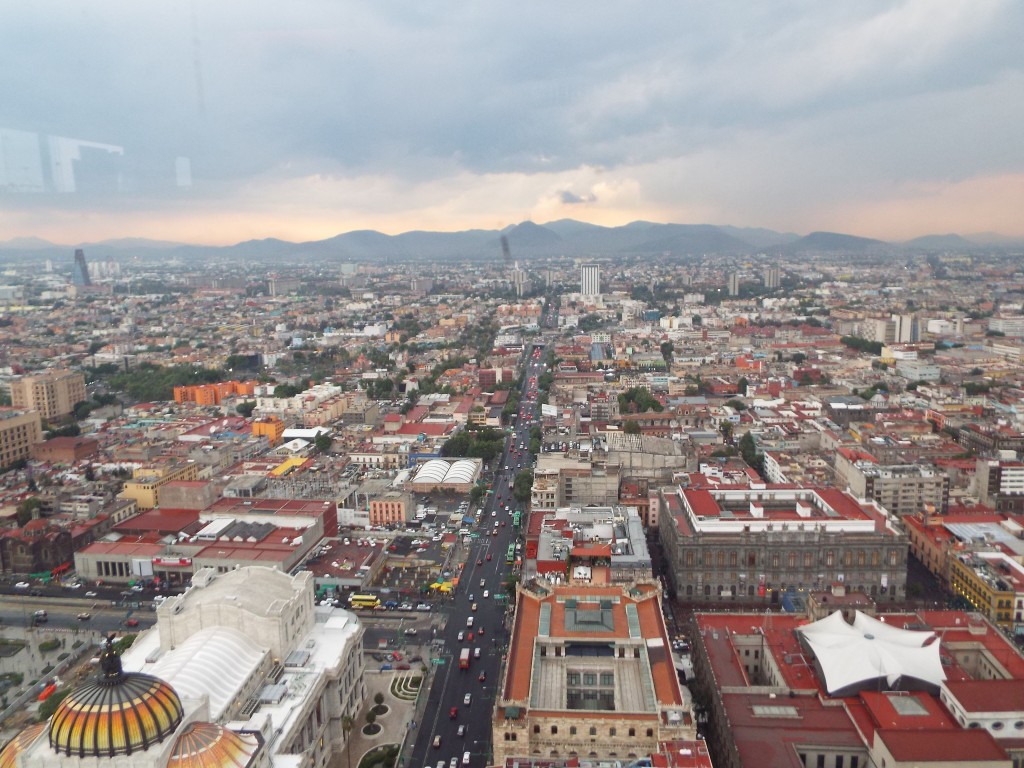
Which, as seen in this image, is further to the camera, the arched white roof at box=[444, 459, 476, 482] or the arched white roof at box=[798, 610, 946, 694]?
the arched white roof at box=[444, 459, 476, 482]

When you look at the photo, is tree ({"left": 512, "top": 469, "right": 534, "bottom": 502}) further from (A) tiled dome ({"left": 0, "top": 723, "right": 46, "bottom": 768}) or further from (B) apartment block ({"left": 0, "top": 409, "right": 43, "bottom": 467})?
(B) apartment block ({"left": 0, "top": 409, "right": 43, "bottom": 467})

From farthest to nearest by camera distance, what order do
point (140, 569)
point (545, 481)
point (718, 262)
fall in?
point (718, 262)
point (545, 481)
point (140, 569)

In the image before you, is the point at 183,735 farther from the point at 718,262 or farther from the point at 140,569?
the point at 718,262

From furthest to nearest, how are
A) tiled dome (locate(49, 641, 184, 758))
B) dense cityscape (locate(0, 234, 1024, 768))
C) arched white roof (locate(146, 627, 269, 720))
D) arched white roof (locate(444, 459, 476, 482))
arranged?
1. arched white roof (locate(444, 459, 476, 482))
2. dense cityscape (locate(0, 234, 1024, 768))
3. arched white roof (locate(146, 627, 269, 720))
4. tiled dome (locate(49, 641, 184, 758))

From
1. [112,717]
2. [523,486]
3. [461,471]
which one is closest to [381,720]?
[112,717]

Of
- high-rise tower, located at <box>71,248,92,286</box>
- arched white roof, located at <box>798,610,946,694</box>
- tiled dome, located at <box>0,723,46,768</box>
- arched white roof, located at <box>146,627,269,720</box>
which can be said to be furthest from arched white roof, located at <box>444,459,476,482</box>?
high-rise tower, located at <box>71,248,92,286</box>

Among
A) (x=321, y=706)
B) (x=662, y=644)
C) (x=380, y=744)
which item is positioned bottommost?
(x=380, y=744)

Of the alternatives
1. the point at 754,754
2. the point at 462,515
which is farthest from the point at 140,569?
the point at 754,754
